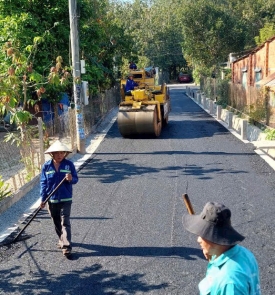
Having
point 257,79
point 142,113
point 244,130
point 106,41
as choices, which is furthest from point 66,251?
point 106,41

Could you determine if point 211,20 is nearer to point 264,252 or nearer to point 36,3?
point 36,3

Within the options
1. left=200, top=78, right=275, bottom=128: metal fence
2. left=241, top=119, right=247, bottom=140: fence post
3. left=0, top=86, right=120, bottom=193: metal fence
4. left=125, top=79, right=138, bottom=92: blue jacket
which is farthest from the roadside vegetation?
left=241, top=119, right=247, bottom=140: fence post

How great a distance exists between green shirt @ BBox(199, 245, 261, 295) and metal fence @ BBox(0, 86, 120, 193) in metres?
6.76

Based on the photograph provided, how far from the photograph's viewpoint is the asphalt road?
534cm

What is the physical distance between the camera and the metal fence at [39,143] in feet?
33.2

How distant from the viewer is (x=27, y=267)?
226 inches

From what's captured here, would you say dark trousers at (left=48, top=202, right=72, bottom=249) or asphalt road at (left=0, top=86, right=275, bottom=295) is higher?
dark trousers at (left=48, top=202, right=72, bottom=249)

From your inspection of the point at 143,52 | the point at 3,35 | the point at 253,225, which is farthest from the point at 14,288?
the point at 143,52

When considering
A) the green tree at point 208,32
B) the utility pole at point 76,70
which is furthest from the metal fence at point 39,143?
the green tree at point 208,32

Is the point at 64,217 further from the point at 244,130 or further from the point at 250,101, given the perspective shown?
the point at 250,101

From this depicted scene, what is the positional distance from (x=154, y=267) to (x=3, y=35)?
1230 cm

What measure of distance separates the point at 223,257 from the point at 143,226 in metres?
4.58

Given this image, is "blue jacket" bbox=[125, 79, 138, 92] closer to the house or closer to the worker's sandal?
the house

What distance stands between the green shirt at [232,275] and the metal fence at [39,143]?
266 inches
